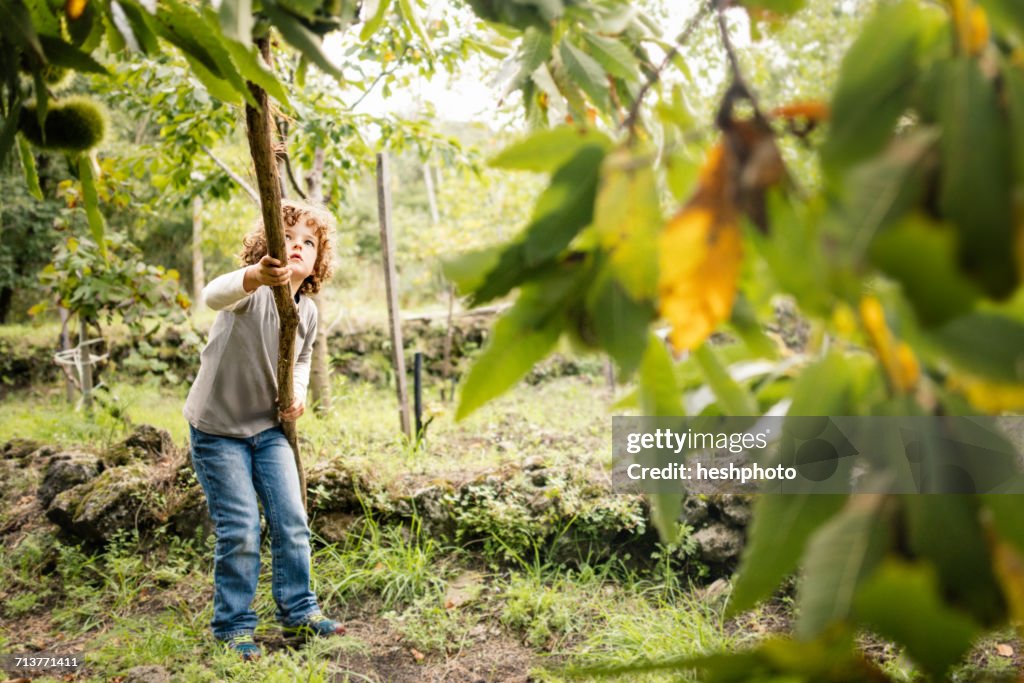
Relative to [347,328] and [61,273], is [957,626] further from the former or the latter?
[347,328]

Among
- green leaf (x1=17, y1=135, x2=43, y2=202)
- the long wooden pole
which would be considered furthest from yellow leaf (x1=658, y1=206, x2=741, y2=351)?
the long wooden pole

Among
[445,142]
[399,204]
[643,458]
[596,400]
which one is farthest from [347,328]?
[399,204]

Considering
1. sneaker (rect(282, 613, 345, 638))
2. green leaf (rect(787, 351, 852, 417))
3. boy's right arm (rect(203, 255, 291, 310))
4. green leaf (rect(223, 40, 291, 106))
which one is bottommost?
sneaker (rect(282, 613, 345, 638))

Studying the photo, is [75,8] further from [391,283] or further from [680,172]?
[391,283]

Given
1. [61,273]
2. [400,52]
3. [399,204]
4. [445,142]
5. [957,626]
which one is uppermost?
[399,204]

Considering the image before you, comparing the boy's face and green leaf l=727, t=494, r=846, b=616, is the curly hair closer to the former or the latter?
the boy's face

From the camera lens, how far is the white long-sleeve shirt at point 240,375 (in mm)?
2367

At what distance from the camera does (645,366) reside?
0.50 m

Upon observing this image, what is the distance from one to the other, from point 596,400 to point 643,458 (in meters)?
5.02

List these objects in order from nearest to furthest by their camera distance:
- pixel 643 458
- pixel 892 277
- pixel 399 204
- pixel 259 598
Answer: pixel 892 277 → pixel 643 458 → pixel 259 598 → pixel 399 204

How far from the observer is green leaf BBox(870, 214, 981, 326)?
30 centimetres

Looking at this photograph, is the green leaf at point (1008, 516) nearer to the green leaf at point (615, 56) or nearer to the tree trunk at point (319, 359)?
the green leaf at point (615, 56)

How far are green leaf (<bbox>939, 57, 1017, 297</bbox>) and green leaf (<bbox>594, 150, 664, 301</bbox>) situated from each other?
153 millimetres

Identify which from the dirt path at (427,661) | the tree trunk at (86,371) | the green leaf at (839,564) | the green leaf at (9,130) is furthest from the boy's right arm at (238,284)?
the tree trunk at (86,371)
